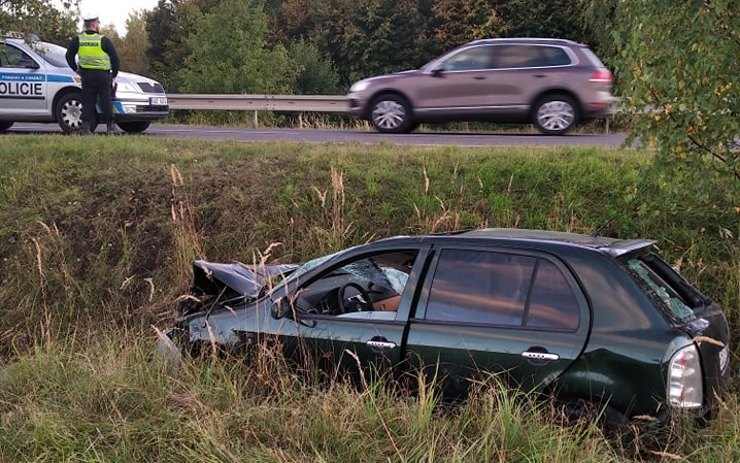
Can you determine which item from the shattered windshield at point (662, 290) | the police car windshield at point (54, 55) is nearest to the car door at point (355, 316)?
the shattered windshield at point (662, 290)

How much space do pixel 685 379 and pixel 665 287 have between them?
693 mm

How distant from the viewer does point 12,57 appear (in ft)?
44.0

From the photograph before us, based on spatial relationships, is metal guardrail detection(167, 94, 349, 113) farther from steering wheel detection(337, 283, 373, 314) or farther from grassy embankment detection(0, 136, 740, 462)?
steering wheel detection(337, 283, 373, 314)

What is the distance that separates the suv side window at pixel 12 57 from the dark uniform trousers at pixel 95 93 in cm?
188

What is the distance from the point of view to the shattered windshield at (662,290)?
168 inches

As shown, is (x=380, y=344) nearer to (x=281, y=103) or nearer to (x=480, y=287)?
(x=480, y=287)

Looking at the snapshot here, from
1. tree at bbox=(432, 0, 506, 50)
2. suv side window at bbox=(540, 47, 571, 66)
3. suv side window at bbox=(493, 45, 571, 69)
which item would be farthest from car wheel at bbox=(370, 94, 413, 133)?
tree at bbox=(432, 0, 506, 50)

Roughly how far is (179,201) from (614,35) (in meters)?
5.38

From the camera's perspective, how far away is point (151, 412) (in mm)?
4461

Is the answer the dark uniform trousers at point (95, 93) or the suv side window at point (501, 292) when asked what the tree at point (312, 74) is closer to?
the dark uniform trousers at point (95, 93)

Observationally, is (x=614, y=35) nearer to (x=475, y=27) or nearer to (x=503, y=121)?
(x=503, y=121)

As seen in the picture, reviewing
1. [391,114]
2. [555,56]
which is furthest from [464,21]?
[555,56]

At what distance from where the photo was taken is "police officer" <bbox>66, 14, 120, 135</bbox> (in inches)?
470

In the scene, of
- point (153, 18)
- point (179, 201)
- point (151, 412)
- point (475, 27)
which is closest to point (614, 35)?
point (151, 412)
